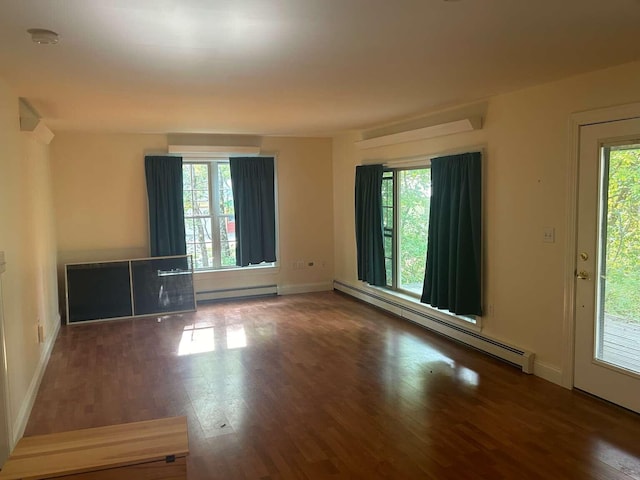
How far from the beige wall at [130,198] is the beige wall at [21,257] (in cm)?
119

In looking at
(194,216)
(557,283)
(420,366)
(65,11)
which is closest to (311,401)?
(420,366)

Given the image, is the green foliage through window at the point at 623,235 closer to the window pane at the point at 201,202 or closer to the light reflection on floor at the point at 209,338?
the light reflection on floor at the point at 209,338

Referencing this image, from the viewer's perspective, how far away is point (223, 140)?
6.73 m

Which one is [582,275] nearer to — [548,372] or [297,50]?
[548,372]

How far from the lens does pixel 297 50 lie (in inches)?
106

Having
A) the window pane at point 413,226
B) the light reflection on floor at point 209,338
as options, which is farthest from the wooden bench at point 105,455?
the window pane at point 413,226

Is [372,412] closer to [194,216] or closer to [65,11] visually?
[65,11]

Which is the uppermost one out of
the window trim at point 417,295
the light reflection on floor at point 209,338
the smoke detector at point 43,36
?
the smoke detector at point 43,36

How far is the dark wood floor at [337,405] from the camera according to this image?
278cm

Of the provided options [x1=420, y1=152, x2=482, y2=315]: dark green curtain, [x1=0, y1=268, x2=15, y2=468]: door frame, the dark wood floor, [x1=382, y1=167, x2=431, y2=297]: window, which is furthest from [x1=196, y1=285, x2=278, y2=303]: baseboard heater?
[x1=0, y1=268, x2=15, y2=468]: door frame

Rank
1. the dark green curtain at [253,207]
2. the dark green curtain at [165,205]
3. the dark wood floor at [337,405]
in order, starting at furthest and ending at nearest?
the dark green curtain at [253,207], the dark green curtain at [165,205], the dark wood floor at [337,405]

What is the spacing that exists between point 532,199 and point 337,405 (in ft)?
7.32

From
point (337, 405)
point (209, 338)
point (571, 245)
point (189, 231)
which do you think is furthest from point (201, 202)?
point (571, 245)

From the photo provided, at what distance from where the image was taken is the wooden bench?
1894 millimetres
